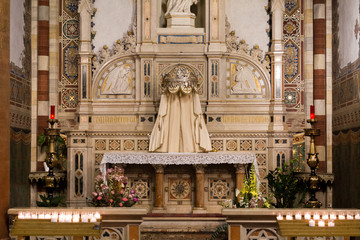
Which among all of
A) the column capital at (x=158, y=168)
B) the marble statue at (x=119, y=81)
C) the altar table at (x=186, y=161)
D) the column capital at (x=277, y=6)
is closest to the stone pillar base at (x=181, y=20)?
the marble statue at (x=119, y=81)

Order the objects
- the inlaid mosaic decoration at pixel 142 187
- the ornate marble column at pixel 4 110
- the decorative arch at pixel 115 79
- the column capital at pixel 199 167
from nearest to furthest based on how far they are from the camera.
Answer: the ornate marble column at pixel 4 110
the column capital at pixel 199 167
the inlaid mosaic decoration at pixel 142 187
the decorative arch at pixel 115 79

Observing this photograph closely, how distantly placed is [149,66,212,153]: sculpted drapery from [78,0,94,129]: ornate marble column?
2.05 meters

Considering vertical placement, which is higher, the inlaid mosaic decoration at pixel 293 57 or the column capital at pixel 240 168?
the inlaid mosaic decoration at pixel 293 57

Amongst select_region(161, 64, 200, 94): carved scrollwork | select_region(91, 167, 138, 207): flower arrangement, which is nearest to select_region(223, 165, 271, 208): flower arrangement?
select_region(91, 167, 138, 207): flower arrangement

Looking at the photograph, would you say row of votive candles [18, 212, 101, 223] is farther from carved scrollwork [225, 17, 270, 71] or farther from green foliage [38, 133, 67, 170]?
carved scrollwork [225, 17, 270, 71]

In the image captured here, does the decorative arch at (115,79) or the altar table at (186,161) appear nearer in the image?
the altar table at (186,161)

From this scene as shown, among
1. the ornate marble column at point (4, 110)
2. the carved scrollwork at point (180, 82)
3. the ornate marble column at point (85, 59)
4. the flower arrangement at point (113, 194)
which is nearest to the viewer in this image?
the ornate marble column at point (4, 110)

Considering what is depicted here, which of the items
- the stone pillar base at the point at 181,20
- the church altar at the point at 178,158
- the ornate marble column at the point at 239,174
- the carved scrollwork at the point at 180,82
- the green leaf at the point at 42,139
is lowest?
the ornate marble column at the point at 239,174

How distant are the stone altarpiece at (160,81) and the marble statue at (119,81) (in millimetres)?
25

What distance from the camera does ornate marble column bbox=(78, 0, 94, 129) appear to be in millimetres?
14906

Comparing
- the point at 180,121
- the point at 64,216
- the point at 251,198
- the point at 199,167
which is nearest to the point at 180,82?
the point at 180,121

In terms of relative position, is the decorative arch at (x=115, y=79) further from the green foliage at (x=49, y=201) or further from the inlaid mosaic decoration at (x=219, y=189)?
the inlaid mosaic decoration at (x=219, y=189)

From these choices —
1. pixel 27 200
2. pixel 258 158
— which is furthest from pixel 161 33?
pixel 27 200

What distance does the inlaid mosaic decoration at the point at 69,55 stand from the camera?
1526cm
